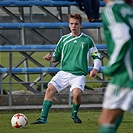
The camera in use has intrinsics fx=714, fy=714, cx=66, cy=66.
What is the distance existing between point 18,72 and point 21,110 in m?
1.36

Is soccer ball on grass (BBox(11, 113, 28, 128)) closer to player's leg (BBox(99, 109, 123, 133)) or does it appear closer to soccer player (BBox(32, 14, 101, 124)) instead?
soccer player (BBox(32, 14, 101, 124))

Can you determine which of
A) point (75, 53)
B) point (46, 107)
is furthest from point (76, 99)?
point (75, 53)

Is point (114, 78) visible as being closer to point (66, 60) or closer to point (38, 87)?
point (66, 60)

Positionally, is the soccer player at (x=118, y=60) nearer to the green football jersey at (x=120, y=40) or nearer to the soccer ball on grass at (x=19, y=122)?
the green football jersey at (x=120, y=40)

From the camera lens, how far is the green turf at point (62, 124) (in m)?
10.3

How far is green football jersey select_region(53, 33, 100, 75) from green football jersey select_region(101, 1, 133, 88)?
15.5 ft

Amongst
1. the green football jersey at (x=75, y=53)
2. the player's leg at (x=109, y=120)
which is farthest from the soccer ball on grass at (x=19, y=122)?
the player's leg at (x=109, y=120)

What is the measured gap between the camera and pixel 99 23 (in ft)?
52.9

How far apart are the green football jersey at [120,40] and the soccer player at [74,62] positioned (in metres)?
4.49

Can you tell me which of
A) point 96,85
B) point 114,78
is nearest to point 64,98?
point 96,85

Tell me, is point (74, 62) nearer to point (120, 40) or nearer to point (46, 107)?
point (46, 107)

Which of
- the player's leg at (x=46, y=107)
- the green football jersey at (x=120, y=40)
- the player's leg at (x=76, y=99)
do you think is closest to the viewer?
the green football jersey at (x=120, y=40)

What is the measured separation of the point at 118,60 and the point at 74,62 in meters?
4.86

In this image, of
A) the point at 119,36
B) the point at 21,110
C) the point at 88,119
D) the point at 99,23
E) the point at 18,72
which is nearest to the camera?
the point at 119,36
